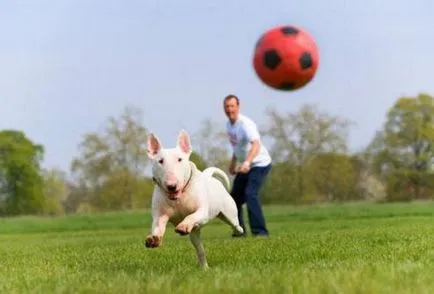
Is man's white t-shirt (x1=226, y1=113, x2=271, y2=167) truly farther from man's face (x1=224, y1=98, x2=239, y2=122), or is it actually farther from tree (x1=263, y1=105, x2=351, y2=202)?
tree (x1=263, y1=105, x2=351, y2=202)

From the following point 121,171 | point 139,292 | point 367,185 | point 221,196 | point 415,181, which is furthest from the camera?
point 367,185

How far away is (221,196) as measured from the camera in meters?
7.56

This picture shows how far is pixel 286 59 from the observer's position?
11.2 meters

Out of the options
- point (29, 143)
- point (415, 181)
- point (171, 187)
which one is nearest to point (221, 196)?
point (171, 187)

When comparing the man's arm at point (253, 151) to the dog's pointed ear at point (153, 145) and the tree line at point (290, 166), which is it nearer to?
the dog's pointed ear at point (153, 145)

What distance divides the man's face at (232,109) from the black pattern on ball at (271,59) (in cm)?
71

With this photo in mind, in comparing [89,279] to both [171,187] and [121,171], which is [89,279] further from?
[121,171]

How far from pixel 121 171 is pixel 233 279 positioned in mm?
49628

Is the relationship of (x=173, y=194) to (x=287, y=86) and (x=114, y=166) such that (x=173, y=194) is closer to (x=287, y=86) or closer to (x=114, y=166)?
(x=287, y=86)

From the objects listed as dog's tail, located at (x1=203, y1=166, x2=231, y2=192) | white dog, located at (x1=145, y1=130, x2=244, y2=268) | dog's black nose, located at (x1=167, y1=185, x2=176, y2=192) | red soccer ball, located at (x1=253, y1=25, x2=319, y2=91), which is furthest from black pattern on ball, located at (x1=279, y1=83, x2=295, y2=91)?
dog's black nose, located at (x1=167, y1=185, x2=176, y2=192)

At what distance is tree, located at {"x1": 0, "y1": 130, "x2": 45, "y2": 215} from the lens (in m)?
63.4

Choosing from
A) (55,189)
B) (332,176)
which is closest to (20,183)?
(55,189)

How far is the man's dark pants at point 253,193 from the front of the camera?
12266 millimetres

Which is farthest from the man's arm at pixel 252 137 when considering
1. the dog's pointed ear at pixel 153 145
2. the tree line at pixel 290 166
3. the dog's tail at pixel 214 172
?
the tree line at pixel 290 166
